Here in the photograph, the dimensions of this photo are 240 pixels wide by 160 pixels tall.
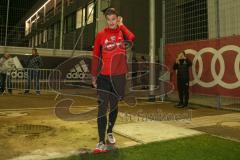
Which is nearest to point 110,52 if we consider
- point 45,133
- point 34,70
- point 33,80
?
point 45,133

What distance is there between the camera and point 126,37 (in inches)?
198

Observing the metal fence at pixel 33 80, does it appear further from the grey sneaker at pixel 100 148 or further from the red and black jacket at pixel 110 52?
the grey sneaker at pixel 100 148

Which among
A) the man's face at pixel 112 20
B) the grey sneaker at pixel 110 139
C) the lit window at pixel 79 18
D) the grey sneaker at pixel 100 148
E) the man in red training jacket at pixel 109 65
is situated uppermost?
the lit window at pixel 79 18

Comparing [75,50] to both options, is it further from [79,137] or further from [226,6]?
[79,137]

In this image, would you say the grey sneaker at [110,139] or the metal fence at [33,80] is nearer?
the grey sneaker at [110,139]

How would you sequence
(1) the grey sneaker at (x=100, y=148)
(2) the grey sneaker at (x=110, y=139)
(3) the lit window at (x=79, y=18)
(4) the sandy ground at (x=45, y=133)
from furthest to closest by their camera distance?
(3) the lit window at (x=79, y=18) → (2) the grey sneaker at (x=110, y=139) → (4) the sandy ground at (x=45, y=133) → (1) the grey sneaker at (x=100, y=148)

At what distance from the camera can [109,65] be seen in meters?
4.89

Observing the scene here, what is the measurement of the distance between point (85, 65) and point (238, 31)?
723 centimetres

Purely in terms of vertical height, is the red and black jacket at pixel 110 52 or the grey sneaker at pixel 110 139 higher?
the red and black jacket at pixel 110 52

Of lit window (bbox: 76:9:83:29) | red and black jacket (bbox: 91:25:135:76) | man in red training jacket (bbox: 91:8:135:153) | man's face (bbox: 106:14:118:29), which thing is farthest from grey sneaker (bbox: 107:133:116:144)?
lit window (bbox: 76:9:83:29)

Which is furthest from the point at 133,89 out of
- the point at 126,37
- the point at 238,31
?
the point at 126,37

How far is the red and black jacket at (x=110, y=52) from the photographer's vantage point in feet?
16.1

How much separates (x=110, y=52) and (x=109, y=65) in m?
0.19

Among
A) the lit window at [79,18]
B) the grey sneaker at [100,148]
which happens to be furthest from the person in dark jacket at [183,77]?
the lit window at [79,18]
